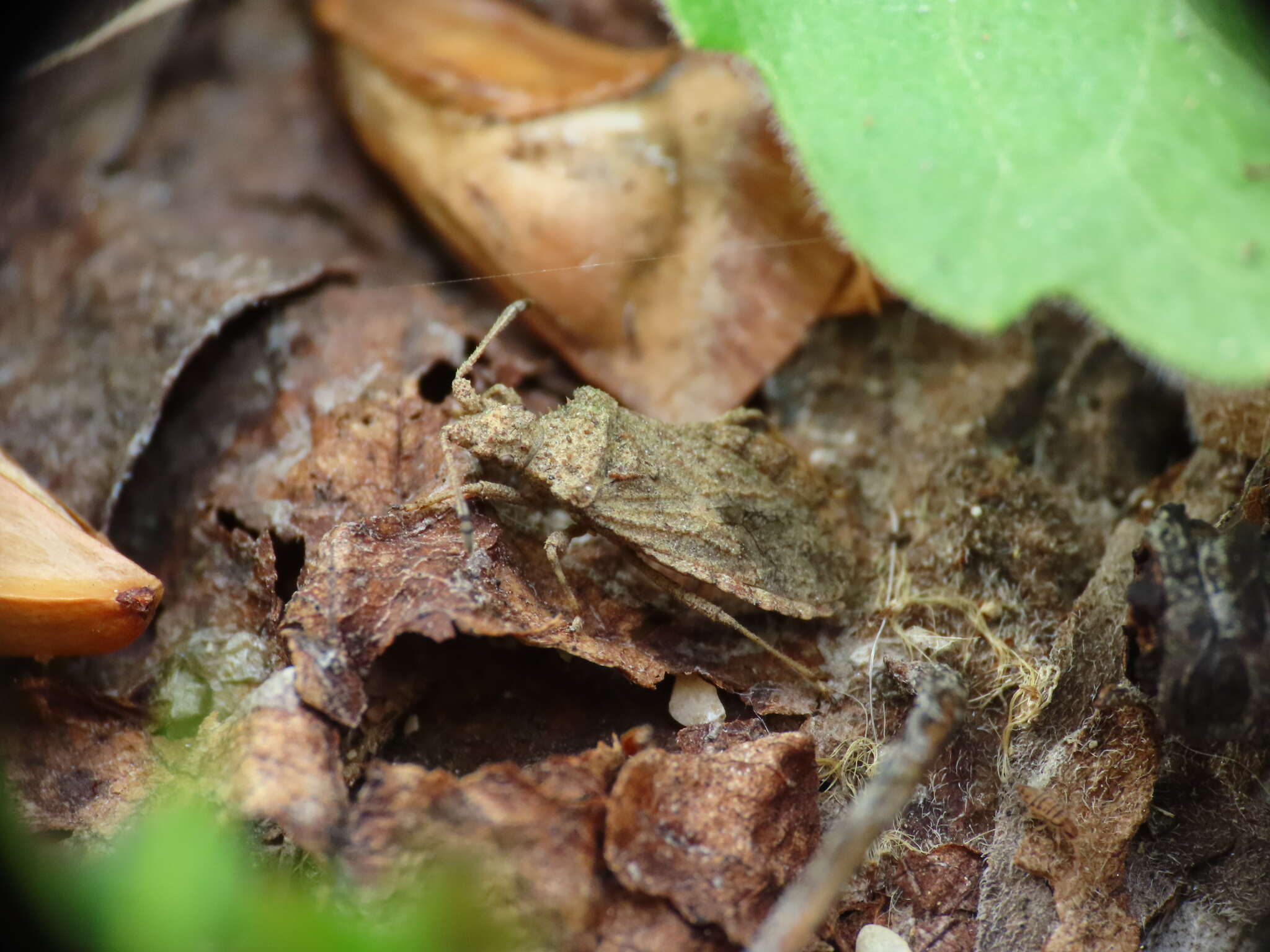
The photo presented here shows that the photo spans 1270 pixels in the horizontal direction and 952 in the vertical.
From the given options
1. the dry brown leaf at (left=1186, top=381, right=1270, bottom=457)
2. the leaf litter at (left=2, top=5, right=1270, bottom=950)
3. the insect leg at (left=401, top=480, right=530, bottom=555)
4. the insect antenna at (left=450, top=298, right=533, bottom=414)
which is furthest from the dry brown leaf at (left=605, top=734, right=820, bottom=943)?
the dry brown leaf at (left=1186, top=381, right=1270, bottom=457)

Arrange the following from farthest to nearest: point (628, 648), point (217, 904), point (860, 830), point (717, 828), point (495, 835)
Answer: point (628, 648), point (717, 828), point (495, 835), point (860, 830), point (217, 904)

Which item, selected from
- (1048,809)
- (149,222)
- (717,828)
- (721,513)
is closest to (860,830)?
Result: (717,828)

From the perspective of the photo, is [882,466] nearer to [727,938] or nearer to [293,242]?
[727,938]

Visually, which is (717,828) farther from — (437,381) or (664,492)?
(437,381)

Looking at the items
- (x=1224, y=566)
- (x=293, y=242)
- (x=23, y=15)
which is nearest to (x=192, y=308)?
(x=293, y=242)

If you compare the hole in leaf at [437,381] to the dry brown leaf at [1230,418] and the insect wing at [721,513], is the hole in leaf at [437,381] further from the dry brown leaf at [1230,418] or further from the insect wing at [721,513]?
the dry brown leaf at [1230,418]
